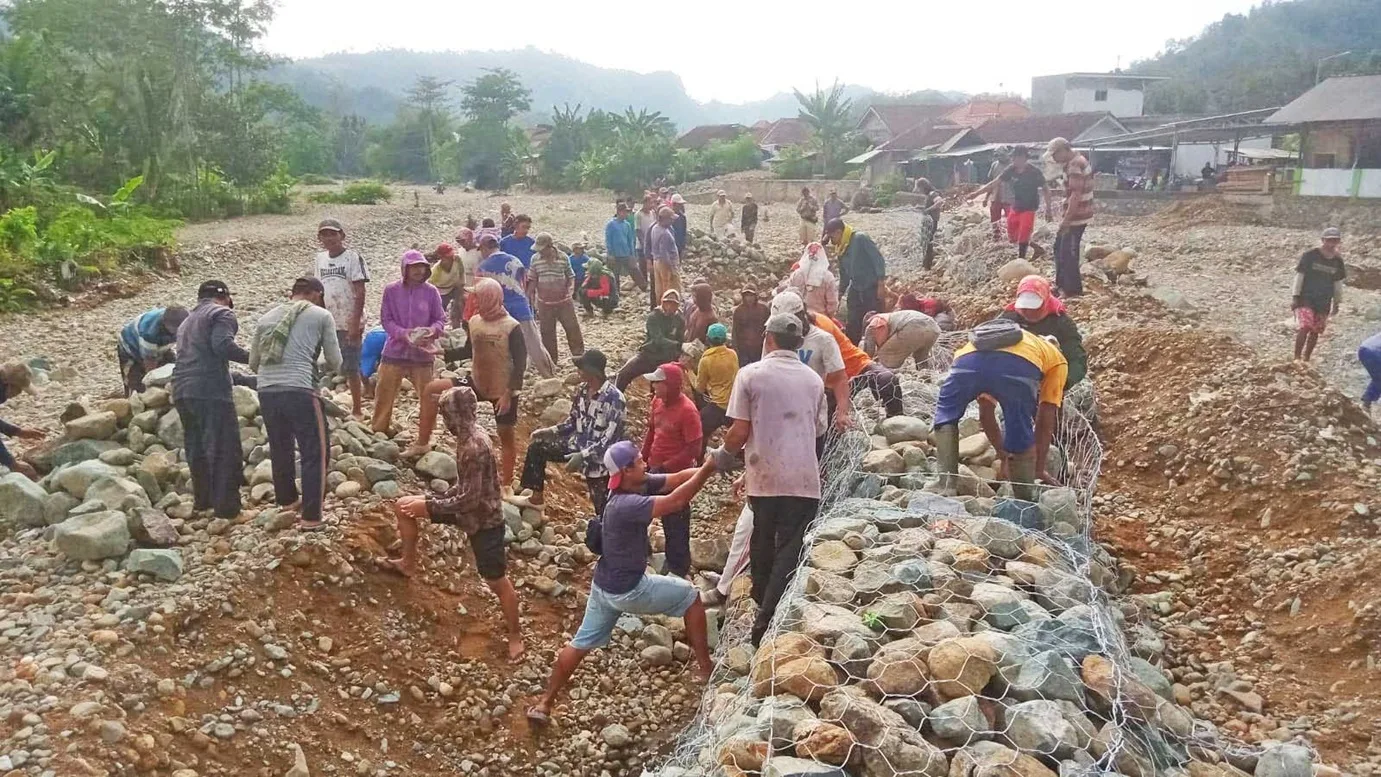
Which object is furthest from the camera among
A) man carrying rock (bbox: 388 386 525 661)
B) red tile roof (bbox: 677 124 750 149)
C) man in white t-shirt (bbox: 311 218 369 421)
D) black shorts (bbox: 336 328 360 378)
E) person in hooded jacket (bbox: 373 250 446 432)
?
red tile roof (bbox: 677 124 750 149)

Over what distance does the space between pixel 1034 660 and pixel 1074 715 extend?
0.26 meters

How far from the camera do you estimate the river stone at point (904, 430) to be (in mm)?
6664

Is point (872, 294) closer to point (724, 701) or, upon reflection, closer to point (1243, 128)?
point (724, 701)

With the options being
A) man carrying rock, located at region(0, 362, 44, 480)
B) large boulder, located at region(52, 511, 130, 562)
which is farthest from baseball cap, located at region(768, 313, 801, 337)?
man carrying rock, located at region(0, 362, 44, 480)

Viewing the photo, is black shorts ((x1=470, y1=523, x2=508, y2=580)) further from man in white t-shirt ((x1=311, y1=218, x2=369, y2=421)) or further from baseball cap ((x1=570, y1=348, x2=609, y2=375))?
man in white t-shirt ((x1=311, y1=218, x2=369, y2=421))

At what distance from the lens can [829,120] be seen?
38.6m

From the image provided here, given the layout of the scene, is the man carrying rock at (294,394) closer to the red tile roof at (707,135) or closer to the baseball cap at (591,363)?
the baseball cap at (591,363)

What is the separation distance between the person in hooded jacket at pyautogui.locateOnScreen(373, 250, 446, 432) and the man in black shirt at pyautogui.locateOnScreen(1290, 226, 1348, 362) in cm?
801

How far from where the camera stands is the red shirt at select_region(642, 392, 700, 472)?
5.48 m

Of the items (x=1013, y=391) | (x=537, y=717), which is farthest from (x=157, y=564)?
(x=1013, y=391)

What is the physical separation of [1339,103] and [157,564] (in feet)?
85.0

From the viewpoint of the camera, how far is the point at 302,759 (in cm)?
425

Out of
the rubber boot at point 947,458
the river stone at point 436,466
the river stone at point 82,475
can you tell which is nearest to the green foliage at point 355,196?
the river stone at point 436,466


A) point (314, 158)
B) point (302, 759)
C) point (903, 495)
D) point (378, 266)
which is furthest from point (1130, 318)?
point (314, 158)
